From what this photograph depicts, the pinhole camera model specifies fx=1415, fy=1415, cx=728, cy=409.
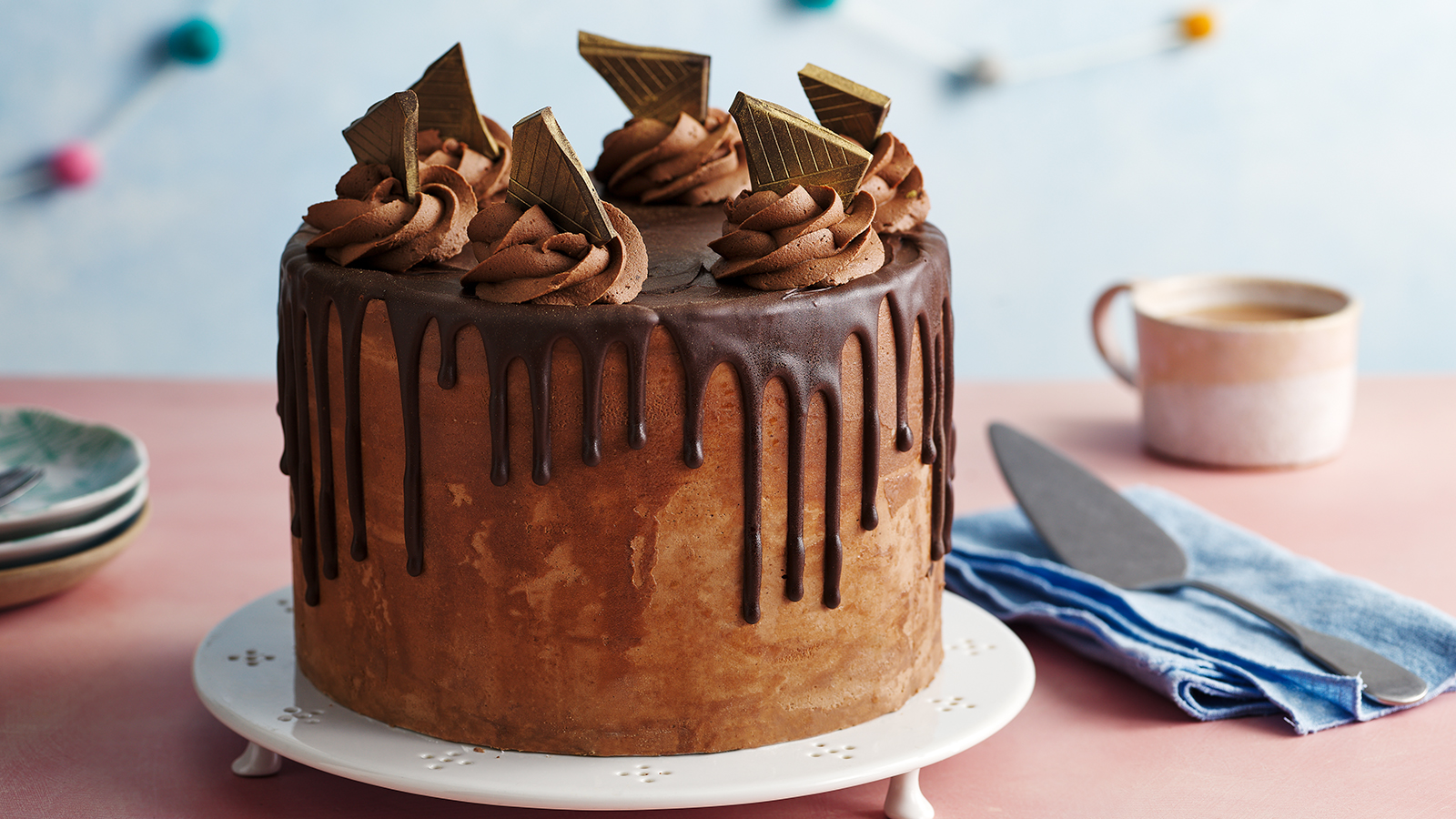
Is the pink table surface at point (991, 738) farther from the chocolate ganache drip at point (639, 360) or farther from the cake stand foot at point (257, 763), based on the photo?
the chocolate ganache drip at point (639, 360)

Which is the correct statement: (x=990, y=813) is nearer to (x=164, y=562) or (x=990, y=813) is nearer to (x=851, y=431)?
(x=851, y=431)

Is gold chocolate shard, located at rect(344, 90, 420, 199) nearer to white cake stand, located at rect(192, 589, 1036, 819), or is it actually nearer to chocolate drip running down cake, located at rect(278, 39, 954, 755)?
chocolate drip running down cake, located at rect(278, 39, 954, 755)

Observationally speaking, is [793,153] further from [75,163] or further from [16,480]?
[75,163]

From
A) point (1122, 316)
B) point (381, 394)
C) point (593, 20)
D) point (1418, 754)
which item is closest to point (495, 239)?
point (381, 394)

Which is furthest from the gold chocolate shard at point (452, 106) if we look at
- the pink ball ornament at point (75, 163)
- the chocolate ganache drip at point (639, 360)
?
the pink ball ornament at point (75, 163)

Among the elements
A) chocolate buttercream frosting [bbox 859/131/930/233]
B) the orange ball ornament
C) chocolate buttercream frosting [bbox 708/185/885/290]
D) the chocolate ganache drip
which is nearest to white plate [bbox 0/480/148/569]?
the chocolate ganache drip

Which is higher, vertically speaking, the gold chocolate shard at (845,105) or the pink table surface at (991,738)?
the gold chocolate shard at (845,105)
